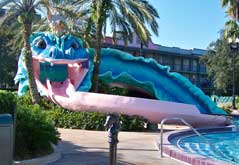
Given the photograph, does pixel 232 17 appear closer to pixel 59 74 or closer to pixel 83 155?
pixel 59 74

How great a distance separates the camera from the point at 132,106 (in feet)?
62.5

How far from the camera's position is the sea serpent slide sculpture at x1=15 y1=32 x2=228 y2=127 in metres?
19.4

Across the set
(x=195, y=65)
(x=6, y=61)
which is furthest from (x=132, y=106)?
(x=195, y=65)

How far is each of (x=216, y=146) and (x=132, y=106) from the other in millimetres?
5744

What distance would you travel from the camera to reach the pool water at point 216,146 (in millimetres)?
11752

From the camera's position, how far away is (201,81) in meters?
84.4

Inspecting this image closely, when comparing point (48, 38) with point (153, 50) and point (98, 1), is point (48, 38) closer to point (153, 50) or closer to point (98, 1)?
point (98, 1)

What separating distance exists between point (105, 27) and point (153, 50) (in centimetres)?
5035

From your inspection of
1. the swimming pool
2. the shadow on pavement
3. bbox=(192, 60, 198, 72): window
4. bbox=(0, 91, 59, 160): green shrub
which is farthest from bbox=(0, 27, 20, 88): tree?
bbox=(192, 60, 198, 72): window

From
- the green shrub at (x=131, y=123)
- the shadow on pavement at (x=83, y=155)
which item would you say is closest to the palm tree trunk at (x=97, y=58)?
the green shrub at (x=131, y=123)

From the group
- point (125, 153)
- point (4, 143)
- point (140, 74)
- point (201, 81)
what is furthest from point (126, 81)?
point (201, 81)

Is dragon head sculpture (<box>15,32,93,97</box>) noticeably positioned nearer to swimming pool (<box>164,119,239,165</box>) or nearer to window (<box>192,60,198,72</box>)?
swimming pool (<box>164,119,239,165</box>)

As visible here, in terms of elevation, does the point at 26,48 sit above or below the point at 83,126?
above

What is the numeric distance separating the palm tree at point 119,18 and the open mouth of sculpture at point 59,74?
93cm
